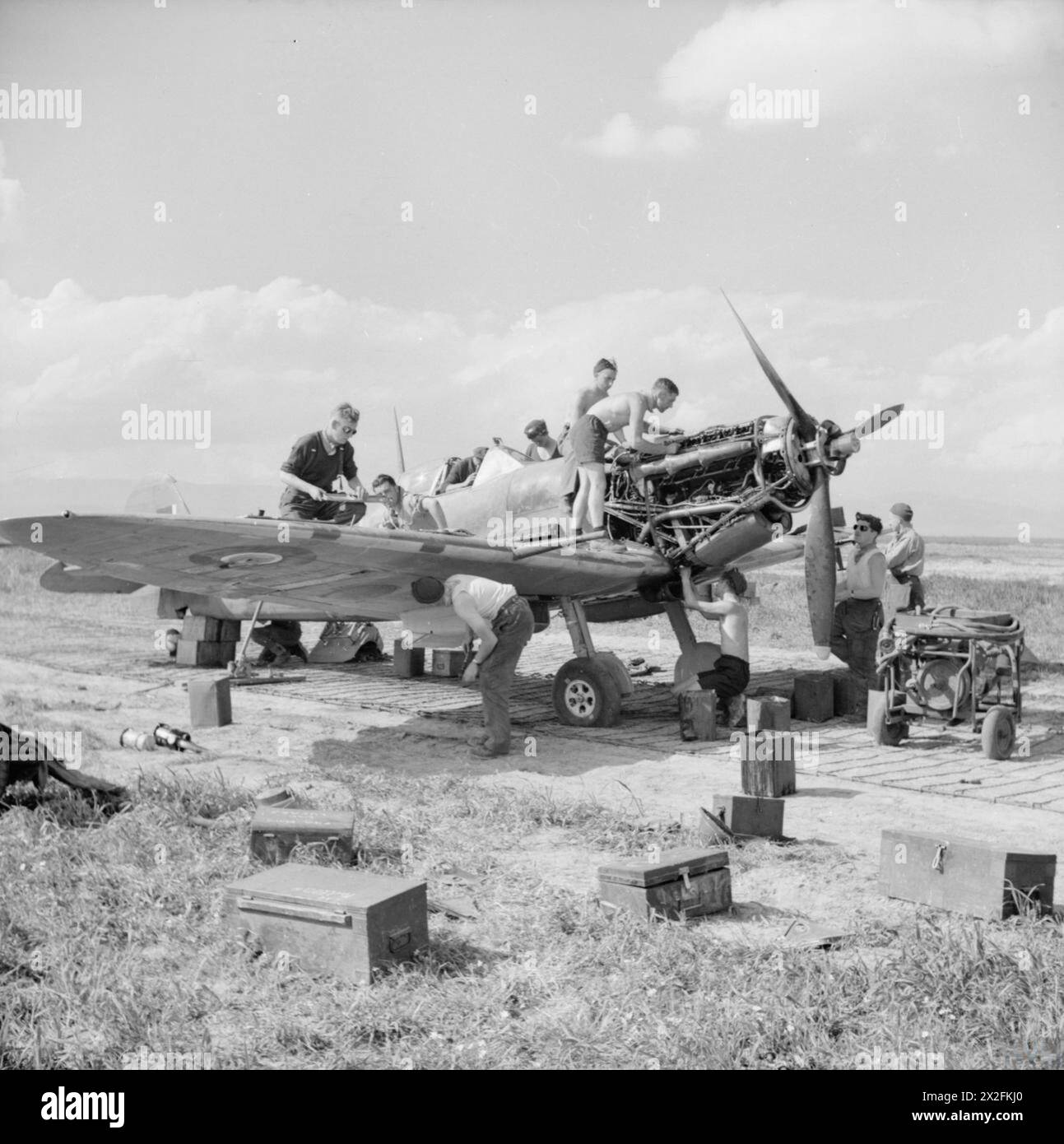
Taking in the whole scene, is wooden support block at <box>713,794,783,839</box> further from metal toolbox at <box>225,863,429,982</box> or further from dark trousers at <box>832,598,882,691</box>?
dark trousers at <box>832,598,882,691</box>

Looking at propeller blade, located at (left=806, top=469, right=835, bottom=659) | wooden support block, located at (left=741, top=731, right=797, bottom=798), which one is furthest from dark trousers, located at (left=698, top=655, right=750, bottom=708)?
wooden support block, located at (left=741, top=731, right=797, bottom=798)

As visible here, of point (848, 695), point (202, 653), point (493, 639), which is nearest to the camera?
point (493, 639)

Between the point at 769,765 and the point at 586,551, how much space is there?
3727mm

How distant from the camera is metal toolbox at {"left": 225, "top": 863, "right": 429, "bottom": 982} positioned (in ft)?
13.2

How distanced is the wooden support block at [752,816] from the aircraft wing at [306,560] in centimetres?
390

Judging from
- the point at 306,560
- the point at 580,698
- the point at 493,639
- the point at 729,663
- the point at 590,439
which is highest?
the point at 590,439

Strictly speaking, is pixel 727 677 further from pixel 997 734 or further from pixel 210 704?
pixel 210 704

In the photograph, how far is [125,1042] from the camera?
11.6ft

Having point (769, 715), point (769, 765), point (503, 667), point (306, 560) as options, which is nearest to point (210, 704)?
point (306, 560)

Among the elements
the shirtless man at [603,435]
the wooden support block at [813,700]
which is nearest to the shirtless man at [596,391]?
the shirtless man at [603,435]

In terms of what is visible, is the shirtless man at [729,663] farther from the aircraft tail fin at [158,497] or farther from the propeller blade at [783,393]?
the aircraft tail fin at [158,497]

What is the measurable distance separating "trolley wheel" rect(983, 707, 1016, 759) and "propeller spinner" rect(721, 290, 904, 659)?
1.67 metres

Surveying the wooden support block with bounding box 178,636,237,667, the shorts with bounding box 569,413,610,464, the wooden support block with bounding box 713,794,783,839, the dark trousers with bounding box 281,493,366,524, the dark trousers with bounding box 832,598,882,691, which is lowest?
the wooden support block with bounding box 713,794,783,839

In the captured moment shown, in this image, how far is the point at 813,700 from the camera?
10.1 meters
